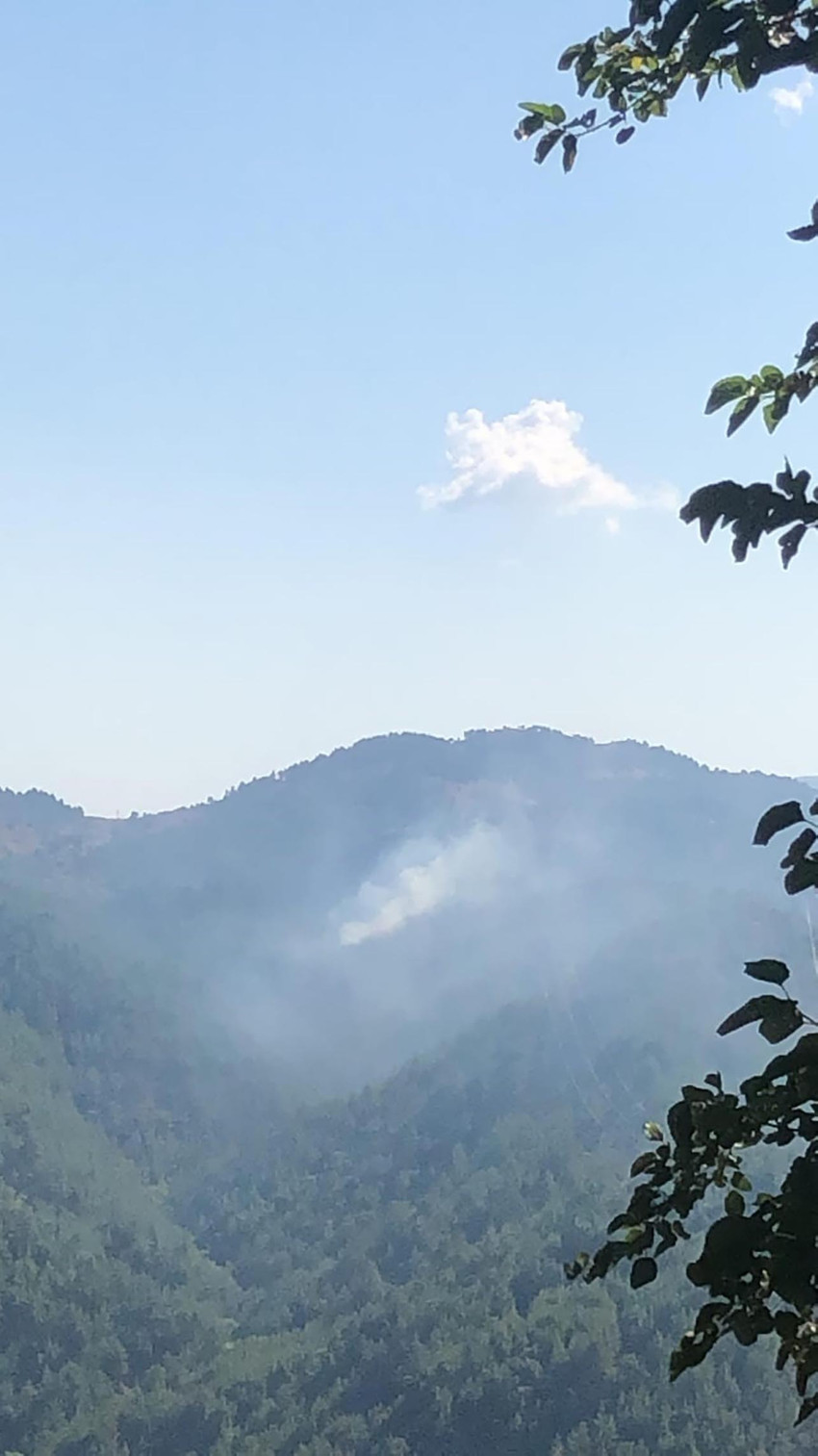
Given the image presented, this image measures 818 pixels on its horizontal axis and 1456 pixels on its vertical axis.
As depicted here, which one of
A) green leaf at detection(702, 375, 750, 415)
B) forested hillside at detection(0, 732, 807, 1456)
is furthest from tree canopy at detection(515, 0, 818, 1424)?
forested hillside at detection(0, 732, 807, 1456)

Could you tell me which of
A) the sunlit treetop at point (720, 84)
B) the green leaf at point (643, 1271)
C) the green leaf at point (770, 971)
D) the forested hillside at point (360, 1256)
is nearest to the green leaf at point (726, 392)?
the sunlit treetop at point (720, 84)

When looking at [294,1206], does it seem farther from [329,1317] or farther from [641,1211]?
[641,1211]

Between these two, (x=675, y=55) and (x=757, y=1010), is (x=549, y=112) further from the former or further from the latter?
(x=757, y=1010)

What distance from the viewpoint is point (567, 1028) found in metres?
189

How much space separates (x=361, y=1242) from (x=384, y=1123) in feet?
111

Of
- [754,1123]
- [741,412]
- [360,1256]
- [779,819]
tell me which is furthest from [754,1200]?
[360,1256]

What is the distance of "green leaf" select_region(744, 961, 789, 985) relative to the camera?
317cm

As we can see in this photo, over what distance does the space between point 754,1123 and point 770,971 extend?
1.36 ft

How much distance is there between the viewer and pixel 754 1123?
3.22 m

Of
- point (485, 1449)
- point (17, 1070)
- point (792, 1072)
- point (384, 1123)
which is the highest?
point (17, 1070)

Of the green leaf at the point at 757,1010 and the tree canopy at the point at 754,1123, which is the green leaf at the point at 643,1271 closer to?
the tree canopy at the point at 754,1123

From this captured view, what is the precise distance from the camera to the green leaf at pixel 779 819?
3.22m

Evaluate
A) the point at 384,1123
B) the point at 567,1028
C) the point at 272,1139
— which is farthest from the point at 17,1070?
the point at 567,1028

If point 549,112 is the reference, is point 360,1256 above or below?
above
